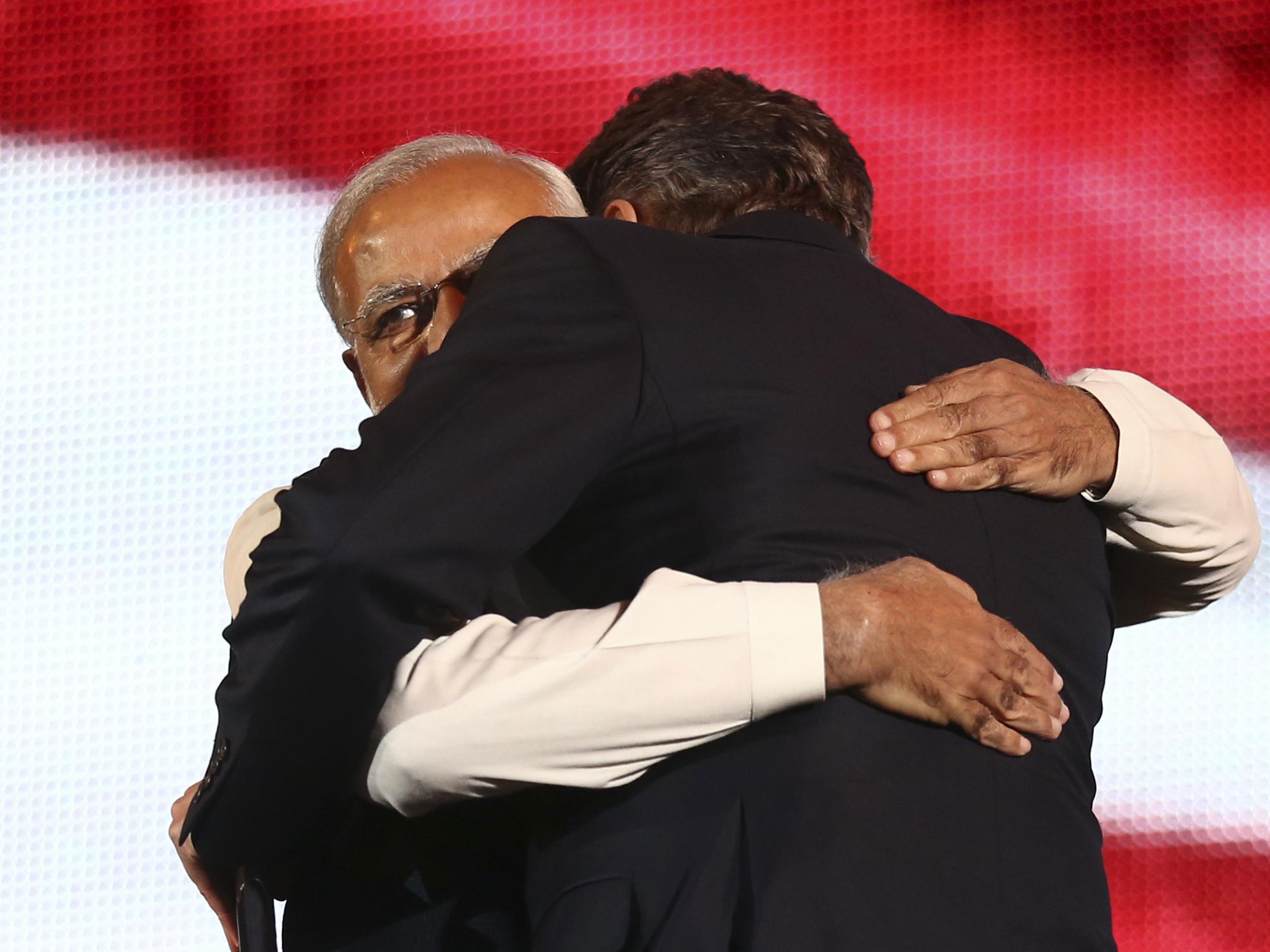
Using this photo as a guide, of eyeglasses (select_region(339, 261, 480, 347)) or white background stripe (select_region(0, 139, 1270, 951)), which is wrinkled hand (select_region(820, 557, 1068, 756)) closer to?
eyeglasses (select_region(339, 261, 480, 347))

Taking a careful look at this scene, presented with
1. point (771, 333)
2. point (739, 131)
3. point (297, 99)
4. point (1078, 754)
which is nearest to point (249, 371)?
point (297, 99)

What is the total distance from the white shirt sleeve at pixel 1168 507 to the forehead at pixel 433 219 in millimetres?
446

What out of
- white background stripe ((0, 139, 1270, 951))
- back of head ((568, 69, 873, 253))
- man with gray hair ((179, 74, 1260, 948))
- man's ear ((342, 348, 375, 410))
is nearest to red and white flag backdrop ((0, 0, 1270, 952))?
white background stripe ((0, 139, 1270, 951))

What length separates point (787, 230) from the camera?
93cm

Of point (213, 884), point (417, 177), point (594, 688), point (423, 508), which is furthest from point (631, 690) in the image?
point (417, 177)

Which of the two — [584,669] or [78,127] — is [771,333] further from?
[78,127]

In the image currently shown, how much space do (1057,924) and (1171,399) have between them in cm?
46

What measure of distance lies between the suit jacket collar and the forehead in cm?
22

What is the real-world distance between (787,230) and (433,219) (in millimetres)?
308

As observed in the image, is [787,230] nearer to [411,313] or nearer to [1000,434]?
[1000,434]

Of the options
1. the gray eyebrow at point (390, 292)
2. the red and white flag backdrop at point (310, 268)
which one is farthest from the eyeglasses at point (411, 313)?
the red and white flag backdrop at point (310, 268)

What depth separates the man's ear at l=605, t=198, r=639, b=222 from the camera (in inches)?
41.9

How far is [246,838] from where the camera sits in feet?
2.82

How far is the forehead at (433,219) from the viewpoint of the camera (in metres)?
1.10
